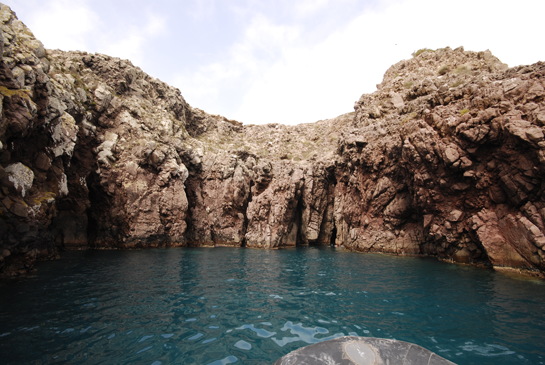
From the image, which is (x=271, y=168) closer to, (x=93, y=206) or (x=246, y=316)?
(x=93, y=206)

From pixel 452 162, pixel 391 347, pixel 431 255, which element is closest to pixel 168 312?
pixel 391 347

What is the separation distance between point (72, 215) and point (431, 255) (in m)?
47.2

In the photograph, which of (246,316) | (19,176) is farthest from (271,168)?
(246,316)

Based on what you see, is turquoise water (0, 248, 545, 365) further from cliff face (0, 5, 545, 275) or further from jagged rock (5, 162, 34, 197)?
cliff face (0, 5, 545, 275)

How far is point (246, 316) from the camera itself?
10.1 metres

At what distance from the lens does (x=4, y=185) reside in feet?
50.6

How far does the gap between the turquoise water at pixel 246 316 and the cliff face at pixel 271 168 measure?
7.34m

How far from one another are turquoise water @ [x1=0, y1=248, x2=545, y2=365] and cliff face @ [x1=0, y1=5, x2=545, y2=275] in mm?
7342

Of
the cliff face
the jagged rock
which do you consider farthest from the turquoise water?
the cliff face

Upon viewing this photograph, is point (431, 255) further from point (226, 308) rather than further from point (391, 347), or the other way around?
point (391, 347)

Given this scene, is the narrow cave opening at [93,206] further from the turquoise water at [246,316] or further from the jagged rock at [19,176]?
the turquoise water at [246,316]

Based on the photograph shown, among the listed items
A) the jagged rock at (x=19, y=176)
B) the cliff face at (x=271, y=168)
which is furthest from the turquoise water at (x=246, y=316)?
the cliff face at (x=271, y=168)

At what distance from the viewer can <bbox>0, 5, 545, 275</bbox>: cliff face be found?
18.4 metres

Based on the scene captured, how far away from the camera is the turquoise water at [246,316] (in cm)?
721
